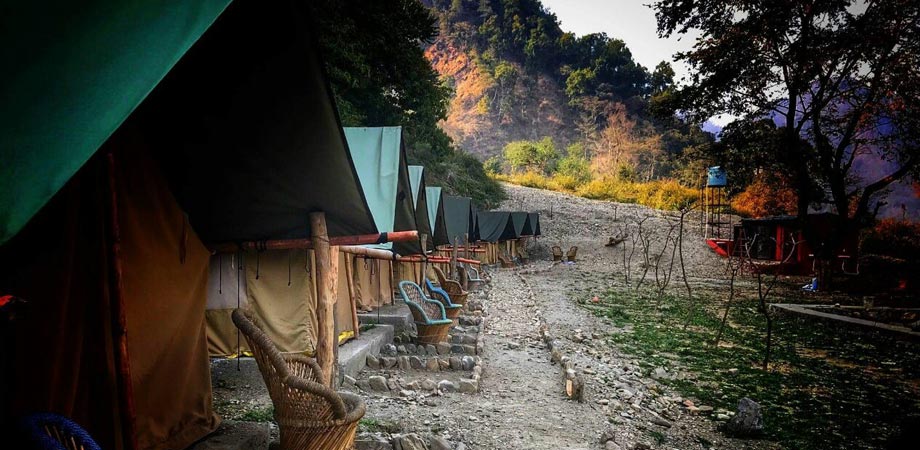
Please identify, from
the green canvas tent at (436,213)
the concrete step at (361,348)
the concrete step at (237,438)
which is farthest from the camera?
the green canvas tent at (436,213)

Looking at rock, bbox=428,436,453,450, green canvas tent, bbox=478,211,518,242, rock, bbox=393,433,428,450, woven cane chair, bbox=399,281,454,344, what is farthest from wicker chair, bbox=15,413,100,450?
green canvas tent, bbox=478,211,518,242

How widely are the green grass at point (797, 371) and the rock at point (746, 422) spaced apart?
0.57 feet

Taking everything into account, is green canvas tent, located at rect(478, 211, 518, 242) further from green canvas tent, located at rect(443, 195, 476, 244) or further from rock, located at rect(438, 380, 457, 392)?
rock, located at rect(438, 380, 457, 392)

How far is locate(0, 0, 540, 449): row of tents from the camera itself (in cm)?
128

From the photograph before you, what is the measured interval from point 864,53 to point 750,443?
1516 cm

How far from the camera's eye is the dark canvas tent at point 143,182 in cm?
128

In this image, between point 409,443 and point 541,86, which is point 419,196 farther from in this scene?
point 541,86

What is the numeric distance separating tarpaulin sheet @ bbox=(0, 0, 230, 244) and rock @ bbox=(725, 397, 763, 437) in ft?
18.5

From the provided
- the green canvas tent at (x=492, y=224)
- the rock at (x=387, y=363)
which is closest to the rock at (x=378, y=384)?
the rock at (x=387, y=363)

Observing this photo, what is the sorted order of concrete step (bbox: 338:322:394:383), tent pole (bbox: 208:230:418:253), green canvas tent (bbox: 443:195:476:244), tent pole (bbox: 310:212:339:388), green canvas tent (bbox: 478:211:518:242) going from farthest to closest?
green canvas tent (bbox: 478:211:518:242), green canvas tent (bbox: 443:195:476:244), concrete step (bbox: 338:322:394:383), tent pole (bbox: 208:230:418:253), tent pole (bbox: 310:212:339:388)

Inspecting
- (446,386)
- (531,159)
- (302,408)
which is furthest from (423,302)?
(531,159)

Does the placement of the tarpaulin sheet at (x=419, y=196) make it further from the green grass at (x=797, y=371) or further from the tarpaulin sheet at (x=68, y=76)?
the tarpaulin sheet at (x=68, y=76)

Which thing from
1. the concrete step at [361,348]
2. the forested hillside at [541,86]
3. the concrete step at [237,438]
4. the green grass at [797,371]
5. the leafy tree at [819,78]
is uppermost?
the forested hillside at [541,86]

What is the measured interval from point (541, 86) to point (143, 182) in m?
82.1
